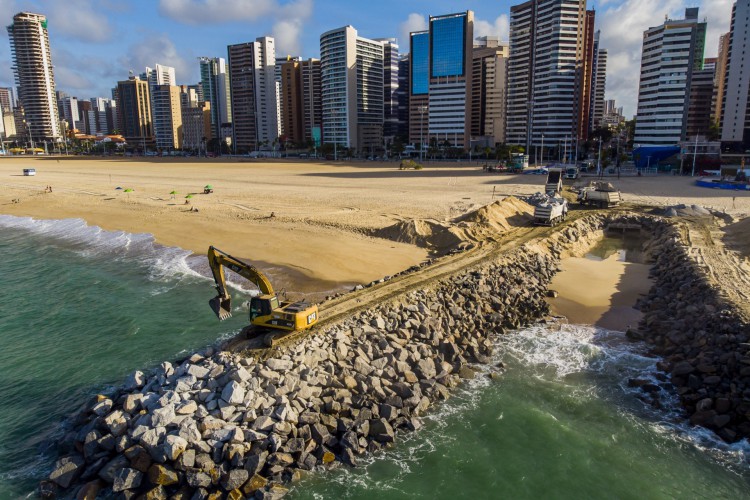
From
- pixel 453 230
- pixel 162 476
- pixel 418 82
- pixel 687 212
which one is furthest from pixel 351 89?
pixel 162 476

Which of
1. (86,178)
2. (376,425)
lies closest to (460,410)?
(376,425)

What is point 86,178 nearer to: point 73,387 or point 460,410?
point 73,387

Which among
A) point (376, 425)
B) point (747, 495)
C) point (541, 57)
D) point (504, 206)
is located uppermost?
point (541, 57)

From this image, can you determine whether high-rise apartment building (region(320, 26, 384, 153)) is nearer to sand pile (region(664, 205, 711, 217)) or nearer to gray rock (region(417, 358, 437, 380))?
sand pile (region(664, 205, 711, 217))

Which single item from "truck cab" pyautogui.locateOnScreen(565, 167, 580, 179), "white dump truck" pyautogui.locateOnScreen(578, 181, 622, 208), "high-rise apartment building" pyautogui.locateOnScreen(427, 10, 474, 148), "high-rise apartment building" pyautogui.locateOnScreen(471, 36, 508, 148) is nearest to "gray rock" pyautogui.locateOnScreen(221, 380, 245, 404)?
"white dump truck" pyautogui.locateOnScreen(578, 181, 622, 208)

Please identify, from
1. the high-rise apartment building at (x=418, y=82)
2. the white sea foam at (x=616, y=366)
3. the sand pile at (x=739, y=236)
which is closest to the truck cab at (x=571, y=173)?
the sand pile at (x=739, y=236)

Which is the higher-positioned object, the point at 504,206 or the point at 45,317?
the point at 504,206
